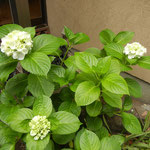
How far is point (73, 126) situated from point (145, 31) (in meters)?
1.52

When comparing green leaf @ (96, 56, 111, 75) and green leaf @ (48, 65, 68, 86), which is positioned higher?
green leaf @ (96, 56, 111, 75)

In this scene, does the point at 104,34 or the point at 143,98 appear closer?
the point at 104,34

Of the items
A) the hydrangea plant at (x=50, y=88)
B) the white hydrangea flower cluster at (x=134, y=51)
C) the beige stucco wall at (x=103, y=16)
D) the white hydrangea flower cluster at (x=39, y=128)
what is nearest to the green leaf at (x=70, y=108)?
the hydrangea plant at (x=50, y=88)

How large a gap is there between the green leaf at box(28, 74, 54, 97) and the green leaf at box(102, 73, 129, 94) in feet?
1.15

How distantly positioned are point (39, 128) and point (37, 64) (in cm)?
32

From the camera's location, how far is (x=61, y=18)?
8.72 feet

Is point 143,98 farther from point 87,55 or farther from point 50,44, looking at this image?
point 50,44

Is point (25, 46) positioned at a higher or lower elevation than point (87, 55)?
higher

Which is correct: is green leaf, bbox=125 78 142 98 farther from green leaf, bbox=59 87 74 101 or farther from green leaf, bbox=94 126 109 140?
green leaf, bbox=59 87 74 101

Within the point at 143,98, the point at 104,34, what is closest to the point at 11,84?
the point at 104,34

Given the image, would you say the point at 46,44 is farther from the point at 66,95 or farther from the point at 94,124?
the point at 94,124

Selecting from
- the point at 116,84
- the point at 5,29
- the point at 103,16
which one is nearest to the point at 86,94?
the point at 116,84

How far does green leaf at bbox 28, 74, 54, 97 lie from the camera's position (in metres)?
0.89

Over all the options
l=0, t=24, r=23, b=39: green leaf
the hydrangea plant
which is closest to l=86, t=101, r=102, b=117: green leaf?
the hydrangea plant
